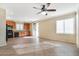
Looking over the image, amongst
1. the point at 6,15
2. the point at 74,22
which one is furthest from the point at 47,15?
the point at 6,15

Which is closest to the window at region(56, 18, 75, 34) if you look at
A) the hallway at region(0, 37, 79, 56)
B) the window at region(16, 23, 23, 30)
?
the hallway at region(0, 37, 79, 56)

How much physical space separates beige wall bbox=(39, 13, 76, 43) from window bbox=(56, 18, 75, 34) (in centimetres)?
18

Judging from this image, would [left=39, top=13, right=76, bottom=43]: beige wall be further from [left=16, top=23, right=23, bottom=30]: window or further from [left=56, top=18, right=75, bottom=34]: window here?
[left=16, top=23, right=23, bottom=30]: window

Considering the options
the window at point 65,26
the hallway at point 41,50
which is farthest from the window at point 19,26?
the window at point 65,26

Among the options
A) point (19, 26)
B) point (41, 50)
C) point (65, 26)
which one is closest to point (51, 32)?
point (65, 26)

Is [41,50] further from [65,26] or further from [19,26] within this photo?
[19,26]

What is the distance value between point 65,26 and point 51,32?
0.69 m

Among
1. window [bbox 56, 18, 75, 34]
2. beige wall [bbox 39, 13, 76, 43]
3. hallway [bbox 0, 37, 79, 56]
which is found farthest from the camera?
beige wall [bbox 39, 13, 76, 43]

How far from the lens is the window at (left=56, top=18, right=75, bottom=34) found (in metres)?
4.97

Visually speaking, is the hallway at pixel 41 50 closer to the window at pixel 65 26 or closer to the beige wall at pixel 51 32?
the beige wall at pixel 51 32

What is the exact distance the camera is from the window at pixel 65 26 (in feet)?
16.3

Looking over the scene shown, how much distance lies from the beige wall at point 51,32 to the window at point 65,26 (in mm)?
176

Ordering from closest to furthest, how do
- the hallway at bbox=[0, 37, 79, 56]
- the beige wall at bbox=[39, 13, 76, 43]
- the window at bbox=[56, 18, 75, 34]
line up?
1. the hallway at bbox=[0, 37, 79, 56]
2. the window at bbox=[56, 18, 75, 34]
3. the beige wall at bbox=[39, 13, 76, 43]

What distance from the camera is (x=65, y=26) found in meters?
4.98
